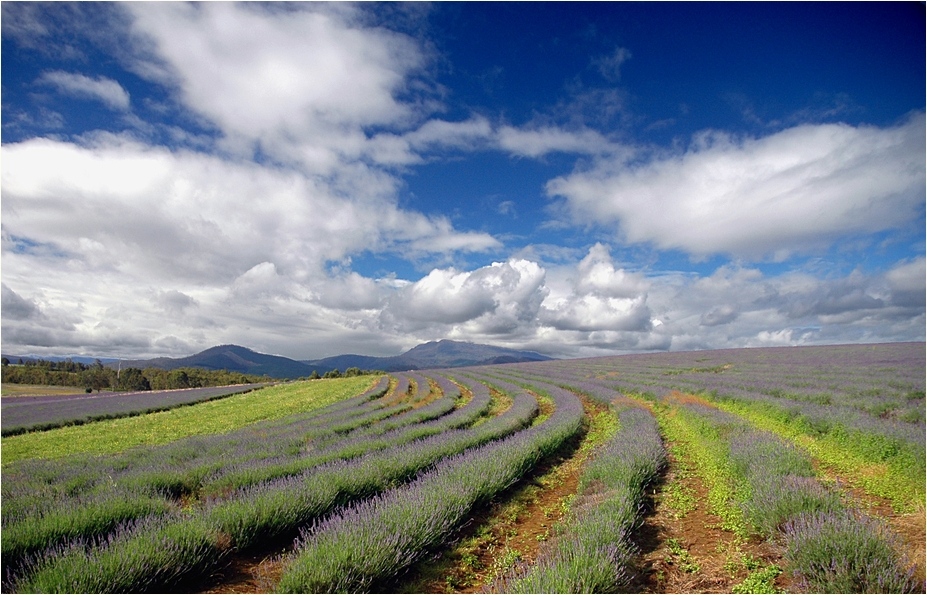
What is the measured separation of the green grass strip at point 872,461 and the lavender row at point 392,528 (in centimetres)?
557

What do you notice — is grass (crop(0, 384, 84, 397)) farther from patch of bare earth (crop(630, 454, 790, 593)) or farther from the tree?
patch of bare earth (crop(630, 454, 790, 593))

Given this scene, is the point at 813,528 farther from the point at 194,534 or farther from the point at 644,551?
the point at 194,534

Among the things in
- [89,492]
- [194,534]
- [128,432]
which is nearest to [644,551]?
[194,534]

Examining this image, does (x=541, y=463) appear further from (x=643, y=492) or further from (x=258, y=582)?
(x=258, y=582)

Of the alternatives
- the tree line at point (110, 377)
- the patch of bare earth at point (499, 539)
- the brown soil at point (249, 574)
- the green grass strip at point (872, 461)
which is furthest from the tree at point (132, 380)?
the green grass strip at point (872, 461)

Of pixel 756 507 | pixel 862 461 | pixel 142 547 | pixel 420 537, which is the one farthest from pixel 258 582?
pixel 862 461

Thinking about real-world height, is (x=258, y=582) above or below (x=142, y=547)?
below

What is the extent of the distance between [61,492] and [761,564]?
942cm

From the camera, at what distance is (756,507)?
17.2ft

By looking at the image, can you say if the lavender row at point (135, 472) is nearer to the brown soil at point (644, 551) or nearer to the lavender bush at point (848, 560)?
the brown soil at point (644, 551)

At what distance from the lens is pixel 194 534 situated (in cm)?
425

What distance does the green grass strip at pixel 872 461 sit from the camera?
6.36 meters

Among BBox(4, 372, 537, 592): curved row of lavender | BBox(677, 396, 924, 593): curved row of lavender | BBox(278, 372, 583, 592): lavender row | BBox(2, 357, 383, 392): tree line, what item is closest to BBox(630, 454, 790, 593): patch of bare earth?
BBox(677, 396, 924, 593): curved row of lavender

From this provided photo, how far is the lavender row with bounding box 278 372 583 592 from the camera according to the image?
12.0 ft
